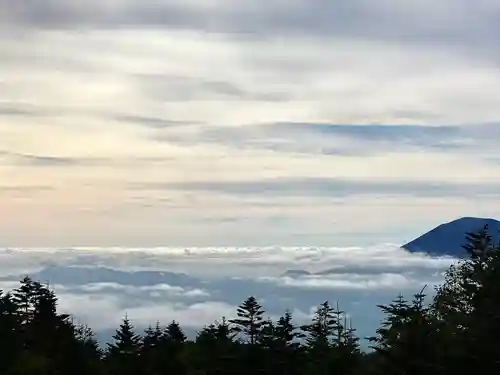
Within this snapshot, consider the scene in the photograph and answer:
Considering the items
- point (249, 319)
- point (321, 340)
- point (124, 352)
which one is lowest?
point (321, 340)

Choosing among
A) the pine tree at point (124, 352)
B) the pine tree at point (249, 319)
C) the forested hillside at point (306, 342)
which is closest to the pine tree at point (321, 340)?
the forested hillside at point (306, 342)

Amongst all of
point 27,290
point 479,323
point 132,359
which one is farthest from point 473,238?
point 27,290

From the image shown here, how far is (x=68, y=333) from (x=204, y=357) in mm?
12099

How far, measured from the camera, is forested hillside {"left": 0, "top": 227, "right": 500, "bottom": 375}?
31641 mm

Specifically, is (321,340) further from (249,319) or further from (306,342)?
(249,319)

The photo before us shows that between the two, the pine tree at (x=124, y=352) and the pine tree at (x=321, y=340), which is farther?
the pine tree at (x=124, y=352)

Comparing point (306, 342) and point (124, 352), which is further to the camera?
point (124, 352)

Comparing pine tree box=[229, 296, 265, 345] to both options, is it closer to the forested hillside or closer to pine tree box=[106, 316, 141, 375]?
the forested hillside

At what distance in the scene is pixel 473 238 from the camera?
56.6 m

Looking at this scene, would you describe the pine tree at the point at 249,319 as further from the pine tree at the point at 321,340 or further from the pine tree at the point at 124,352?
the pine tree at the point at 124,352

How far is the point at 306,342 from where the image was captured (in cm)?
4641

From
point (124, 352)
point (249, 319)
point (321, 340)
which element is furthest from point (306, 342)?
point (124, 352)

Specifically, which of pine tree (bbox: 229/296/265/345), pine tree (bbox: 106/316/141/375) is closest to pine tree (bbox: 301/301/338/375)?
pine tree (bbox: 229/296/265/345)

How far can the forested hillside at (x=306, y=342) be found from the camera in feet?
104
